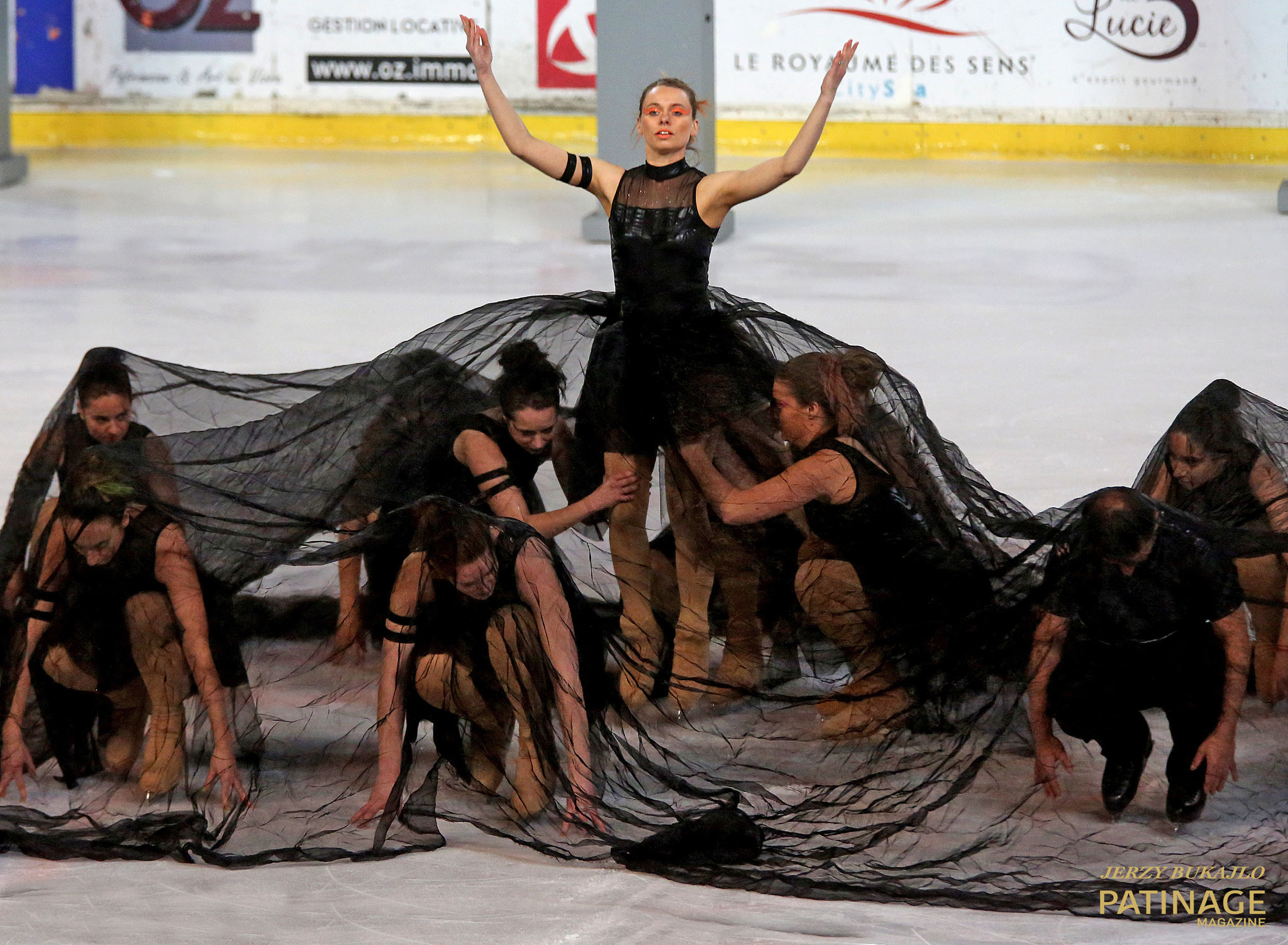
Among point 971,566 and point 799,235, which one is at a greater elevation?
point 799,235

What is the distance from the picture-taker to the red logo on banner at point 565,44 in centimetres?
1472

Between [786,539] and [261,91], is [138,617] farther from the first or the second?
[261,91]

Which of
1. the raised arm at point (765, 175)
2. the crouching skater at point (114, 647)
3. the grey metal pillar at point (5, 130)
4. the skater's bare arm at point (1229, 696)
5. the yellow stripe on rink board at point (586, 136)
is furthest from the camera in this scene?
the yellow stripe on rink board at point (586, 136)

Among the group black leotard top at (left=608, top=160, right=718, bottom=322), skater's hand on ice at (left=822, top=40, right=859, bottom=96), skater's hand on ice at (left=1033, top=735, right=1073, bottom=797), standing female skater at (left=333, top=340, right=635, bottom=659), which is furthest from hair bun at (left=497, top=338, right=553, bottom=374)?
skater's hand on ice at (left=1033, top=735, right=1073, bottom=797)

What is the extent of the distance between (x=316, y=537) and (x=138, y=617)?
379 mm

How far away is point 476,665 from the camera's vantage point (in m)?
2.88

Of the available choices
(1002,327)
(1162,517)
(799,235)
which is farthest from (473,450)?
(799,235)

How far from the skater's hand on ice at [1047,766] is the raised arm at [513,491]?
3.30 ft

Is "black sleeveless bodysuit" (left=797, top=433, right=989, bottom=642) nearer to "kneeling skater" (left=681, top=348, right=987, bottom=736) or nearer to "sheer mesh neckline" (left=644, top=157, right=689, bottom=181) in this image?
"kneeling skater" (left=681, top=348, right=987, bottom=736)

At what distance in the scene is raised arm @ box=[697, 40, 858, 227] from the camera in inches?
143

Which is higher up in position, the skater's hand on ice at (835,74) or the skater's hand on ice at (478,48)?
the skater's hand on ice at (478,48)

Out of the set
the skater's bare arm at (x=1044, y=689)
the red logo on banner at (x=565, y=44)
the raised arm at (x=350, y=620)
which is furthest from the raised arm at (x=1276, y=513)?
the red logo on banner at (x=565, y=44)

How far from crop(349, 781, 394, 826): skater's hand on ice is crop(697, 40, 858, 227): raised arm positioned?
61.9 inches

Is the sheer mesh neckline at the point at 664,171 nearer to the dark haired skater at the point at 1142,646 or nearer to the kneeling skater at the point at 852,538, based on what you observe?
the kneeling skater at the point at 852,538
